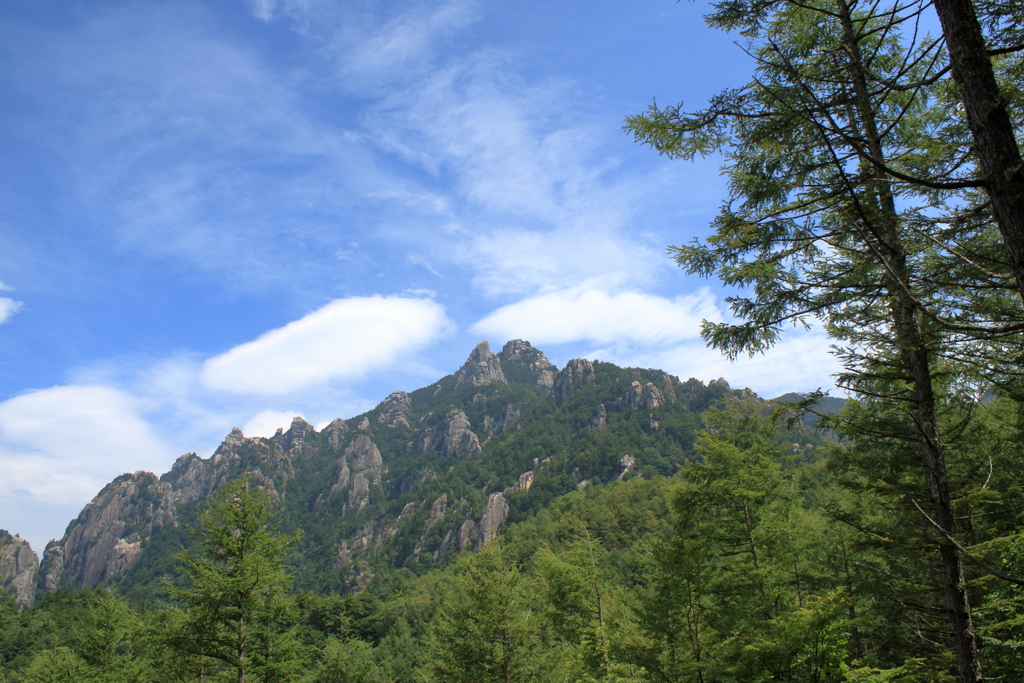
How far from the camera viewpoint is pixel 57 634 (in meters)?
35.8

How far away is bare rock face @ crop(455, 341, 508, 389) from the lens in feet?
607

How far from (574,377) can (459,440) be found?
41.4 m

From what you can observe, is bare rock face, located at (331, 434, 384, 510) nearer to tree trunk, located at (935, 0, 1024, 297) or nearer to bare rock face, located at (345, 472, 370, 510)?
bare rock face, located at (345, 472, 370, 510)

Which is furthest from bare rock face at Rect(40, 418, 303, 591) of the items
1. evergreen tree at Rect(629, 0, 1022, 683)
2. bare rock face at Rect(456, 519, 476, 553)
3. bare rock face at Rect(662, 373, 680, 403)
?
evergreen tree at Rect(629, 0, 1022, 683)

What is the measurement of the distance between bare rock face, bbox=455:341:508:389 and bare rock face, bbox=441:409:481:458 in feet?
85.6

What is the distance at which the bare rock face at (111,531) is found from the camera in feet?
423

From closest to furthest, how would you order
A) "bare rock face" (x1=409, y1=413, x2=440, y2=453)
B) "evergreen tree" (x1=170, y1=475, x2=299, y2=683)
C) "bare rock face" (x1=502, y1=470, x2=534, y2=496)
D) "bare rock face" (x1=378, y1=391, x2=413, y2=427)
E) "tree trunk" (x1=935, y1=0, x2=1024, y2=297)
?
"tree trunk" (x1=935, y1=0, x2=1024, y2=297) → "evergreen tree" (x1=170, y1=475, x2=299, y2=683) → "bare rock face" (x1=502, y1=470, x2=534, y2=496) → "bare rock face" (x1=409, y1=413, x2=440, y2=453) → "bare rock face" (x1=378, y1=391, x2=413, y2=427)

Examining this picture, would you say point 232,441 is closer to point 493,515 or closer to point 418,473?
point 418,473

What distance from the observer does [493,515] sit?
9506 centimetres

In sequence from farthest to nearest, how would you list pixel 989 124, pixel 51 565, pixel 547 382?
pixel 547 382, pixel 51 565, pixel 989 124

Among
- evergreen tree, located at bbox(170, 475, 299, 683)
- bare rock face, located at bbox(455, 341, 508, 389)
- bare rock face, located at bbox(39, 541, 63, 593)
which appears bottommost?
bare rock face, located at bbox(39, 541, 63, 593)

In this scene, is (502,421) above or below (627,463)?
above

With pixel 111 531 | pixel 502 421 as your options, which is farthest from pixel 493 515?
pixel 111 531

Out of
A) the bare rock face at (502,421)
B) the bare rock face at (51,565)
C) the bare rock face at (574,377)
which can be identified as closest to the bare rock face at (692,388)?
the bare rock face at (574,377)
